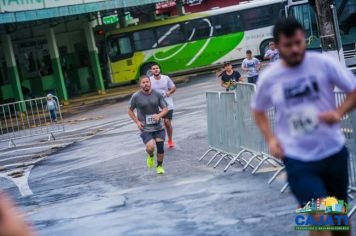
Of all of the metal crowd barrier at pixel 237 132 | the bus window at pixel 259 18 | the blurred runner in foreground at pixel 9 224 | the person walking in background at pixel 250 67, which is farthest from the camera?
the bus window at pixel 259 18

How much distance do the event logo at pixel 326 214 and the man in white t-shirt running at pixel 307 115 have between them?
4 centimetres

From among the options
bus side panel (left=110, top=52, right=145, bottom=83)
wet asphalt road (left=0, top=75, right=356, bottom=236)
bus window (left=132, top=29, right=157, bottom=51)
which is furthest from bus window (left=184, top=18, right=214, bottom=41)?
wet asphalt road (left=0, top=75, right=356, bottom=236)

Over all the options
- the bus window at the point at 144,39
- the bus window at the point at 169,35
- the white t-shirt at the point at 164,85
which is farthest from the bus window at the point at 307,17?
the bus window at the point at 144,39

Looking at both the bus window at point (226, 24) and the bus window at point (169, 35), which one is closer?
the bus window at point (226, 24)

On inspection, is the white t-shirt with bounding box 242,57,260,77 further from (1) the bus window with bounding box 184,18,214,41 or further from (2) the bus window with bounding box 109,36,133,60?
(2) the bus window with bounding box 109,36,133,60

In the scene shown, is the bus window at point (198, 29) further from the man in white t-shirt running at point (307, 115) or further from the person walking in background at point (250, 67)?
the man in white t-shirt running at point (307, 115)

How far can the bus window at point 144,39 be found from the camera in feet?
122

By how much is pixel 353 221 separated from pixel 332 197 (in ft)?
7.12

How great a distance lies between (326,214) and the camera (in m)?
4.76

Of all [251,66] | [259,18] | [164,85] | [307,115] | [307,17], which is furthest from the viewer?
[259,18]

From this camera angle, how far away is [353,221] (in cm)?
684

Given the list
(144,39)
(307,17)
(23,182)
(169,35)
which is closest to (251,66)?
(307,17)

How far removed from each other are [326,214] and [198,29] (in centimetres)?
3301

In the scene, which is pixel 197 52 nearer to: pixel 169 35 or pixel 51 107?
pixel 169 35
